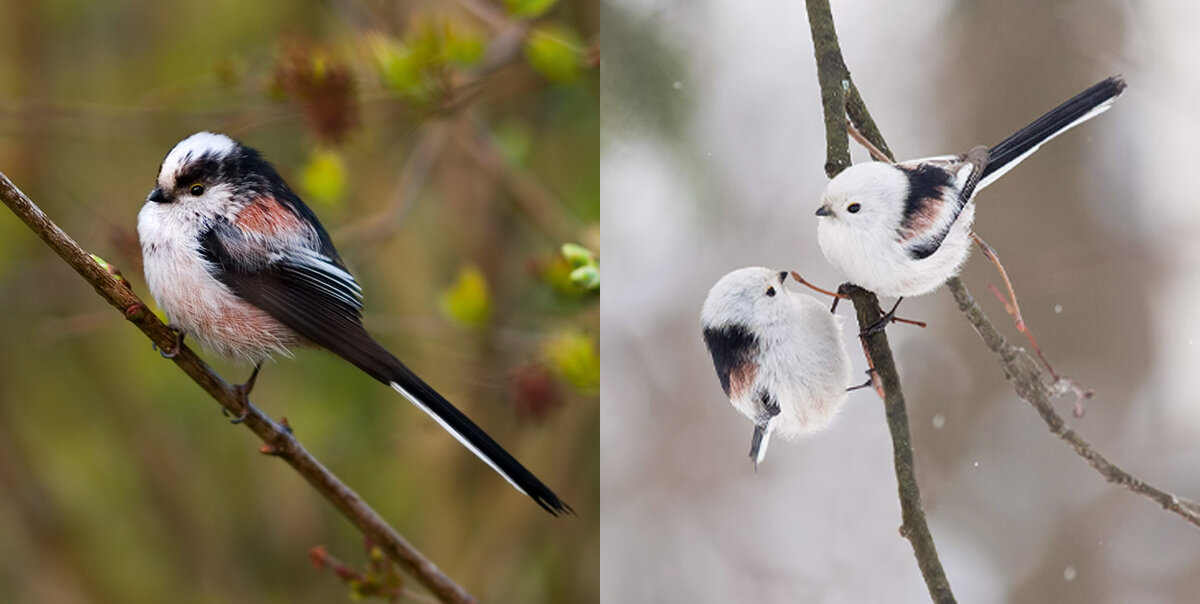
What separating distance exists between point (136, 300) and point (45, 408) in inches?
60.7

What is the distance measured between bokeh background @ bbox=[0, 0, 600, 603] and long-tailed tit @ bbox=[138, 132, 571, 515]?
585 mm

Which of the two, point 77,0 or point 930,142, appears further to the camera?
point 77,0

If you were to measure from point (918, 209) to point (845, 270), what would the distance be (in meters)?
0.04

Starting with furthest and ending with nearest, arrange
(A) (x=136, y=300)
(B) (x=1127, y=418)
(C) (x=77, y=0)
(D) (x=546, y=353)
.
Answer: (C) (x=77, y=0) → (D) (x=546, y=353) → (A) (x=136, y=300) → (B) (x=1127, y=418)

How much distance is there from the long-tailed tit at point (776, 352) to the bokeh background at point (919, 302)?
11 mm

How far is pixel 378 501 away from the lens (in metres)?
1.75

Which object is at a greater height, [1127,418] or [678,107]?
[678,107]

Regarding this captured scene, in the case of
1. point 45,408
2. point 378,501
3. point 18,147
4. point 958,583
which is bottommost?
point 958,583

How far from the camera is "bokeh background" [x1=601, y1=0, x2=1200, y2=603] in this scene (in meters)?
0.40

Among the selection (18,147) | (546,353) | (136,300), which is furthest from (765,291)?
(18,147)

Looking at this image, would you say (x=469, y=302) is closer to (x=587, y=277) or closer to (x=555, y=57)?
(x=555, y=57)

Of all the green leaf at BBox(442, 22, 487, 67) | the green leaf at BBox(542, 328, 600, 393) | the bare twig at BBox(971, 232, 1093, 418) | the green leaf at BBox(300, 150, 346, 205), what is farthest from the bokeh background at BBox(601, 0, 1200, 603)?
the green leaf at BBox(300, 150, 346, 205)

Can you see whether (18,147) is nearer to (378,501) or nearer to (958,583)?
(378,501)

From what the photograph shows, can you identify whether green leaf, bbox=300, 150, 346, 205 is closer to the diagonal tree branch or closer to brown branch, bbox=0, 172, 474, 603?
brown branch, bbox=0, 172, 474, 603
